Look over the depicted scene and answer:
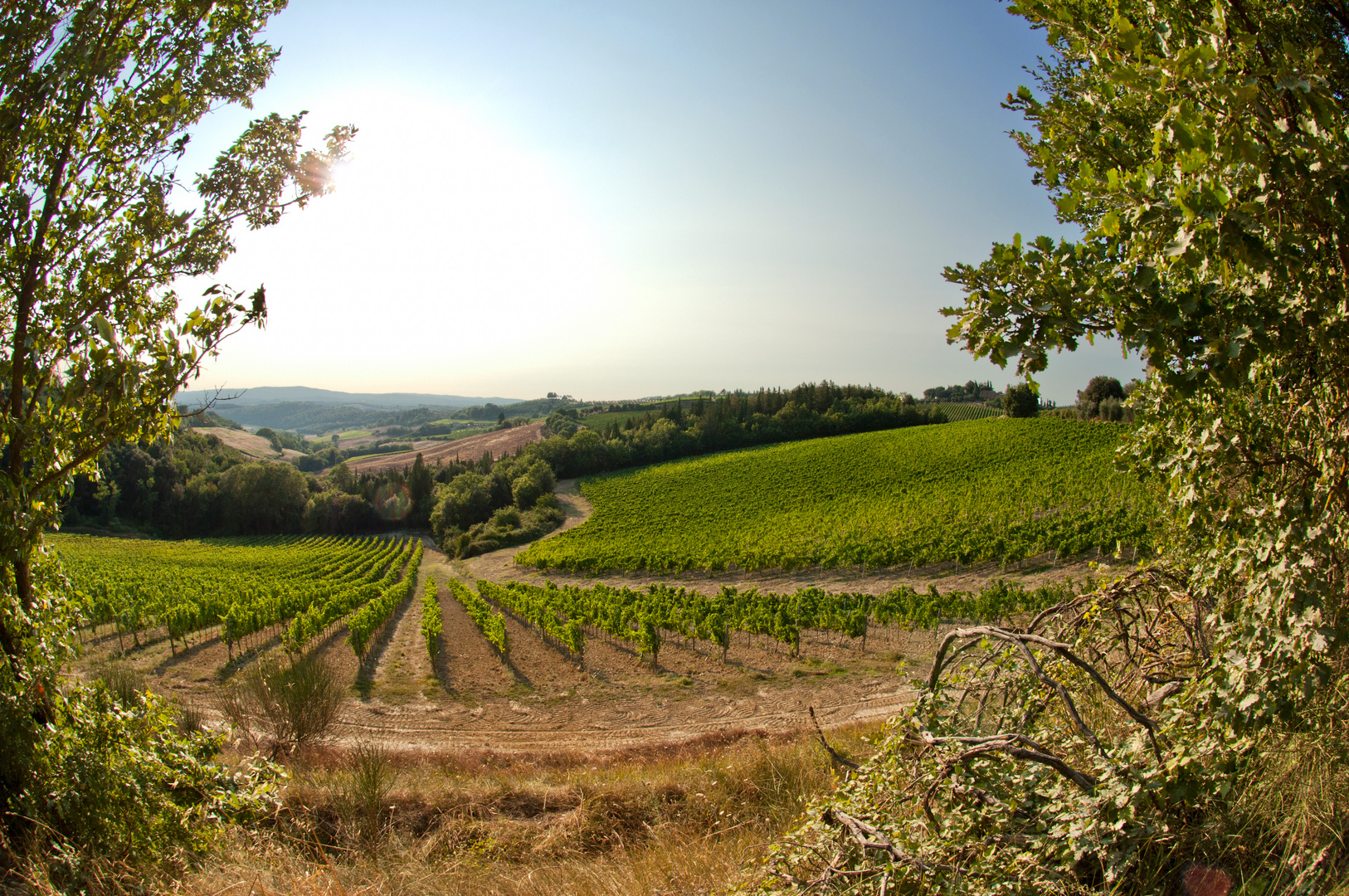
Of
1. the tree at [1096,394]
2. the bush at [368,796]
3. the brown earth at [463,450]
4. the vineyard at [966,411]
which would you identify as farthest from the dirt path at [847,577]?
the brown earth at [463,450]

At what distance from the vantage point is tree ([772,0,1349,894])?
6.00 ft

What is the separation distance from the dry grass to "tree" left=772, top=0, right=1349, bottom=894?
1094 millimetres

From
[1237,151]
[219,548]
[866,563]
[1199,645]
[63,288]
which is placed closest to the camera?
[1237,151]

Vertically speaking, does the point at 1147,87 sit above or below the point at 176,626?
above

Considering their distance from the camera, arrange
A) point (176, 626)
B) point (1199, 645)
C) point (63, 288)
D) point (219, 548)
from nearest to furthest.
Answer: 1. point (1199, 645)
2. point (63, 288)
3. point (176, 626)
4. point (219, 548)

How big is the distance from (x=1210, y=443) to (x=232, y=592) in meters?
33.6

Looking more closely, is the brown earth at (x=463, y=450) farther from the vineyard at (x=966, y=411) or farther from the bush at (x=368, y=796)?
the bush at (x=368, y=796)

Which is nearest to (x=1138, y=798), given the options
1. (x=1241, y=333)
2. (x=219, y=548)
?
(x=1241, y=333)

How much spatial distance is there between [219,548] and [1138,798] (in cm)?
7776

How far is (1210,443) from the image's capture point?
2410 mm

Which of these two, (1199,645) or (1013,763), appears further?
(1199,645)

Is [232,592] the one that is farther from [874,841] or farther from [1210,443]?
[1210,443]

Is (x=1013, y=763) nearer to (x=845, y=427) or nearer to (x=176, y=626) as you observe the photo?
(x=176, y=626)

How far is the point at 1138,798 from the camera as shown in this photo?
80.9 inches
